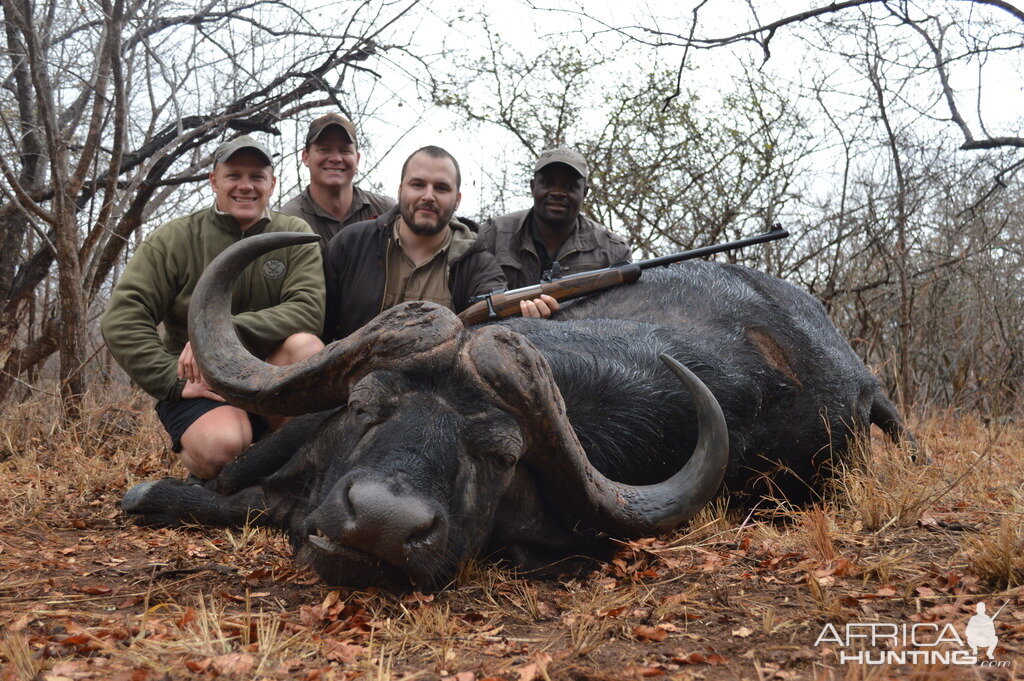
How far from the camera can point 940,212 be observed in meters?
8.94

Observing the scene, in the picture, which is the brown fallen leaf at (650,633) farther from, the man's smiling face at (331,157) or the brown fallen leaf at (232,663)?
the man's smiling face at (331,157)

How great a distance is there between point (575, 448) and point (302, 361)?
3.46ft

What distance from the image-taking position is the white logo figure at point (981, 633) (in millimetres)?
2282

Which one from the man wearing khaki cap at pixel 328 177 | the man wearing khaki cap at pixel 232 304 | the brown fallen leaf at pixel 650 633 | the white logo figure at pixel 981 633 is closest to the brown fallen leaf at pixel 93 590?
the man wearing khaki cap at pixel 232 304

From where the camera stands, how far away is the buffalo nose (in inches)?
101

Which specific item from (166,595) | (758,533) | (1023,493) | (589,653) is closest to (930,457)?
(1023,493)

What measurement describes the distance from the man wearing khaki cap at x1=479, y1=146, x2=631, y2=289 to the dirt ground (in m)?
2.46

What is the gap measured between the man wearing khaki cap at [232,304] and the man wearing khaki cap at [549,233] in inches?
60.2

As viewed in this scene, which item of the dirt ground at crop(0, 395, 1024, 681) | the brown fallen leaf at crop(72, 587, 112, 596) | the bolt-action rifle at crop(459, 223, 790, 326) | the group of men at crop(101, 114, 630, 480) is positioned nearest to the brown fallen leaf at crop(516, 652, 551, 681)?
the dirt ground at crop(0, 395, 1024, 681)

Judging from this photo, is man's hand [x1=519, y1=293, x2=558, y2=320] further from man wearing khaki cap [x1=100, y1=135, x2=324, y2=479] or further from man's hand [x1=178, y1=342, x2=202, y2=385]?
man's hand [x1=178, y1=342, x2=202, y2=385]

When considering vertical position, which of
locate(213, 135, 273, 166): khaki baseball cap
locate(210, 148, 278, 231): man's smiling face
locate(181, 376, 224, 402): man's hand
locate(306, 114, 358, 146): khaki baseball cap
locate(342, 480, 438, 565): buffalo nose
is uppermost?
locate(306, 114, 358, 146): khaki baseball cap

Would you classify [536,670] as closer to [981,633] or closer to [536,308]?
[981,633]

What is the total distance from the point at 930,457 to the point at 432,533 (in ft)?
12.4

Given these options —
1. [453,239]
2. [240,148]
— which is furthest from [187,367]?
[453,239]
